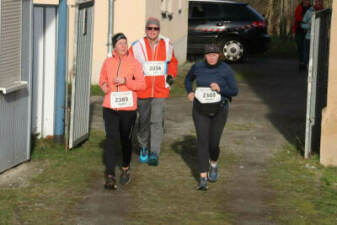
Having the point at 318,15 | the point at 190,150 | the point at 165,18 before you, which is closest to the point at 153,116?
the point at 190,150

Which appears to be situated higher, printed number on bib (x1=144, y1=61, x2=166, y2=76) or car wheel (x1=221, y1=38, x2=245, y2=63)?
printed number on bib (x1=144, y1=61, x2=166, y2=76)

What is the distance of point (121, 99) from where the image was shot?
342 inches

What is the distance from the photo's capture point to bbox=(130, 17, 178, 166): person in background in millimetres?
9922

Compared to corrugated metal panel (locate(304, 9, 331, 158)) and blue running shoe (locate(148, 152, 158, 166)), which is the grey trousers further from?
corrugated metal panel (locate(304, 9, 331, 158))

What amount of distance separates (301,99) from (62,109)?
7318 millimetres

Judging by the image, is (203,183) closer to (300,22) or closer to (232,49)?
(300,22)

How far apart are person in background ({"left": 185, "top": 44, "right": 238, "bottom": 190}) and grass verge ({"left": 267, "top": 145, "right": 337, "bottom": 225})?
34.1 inches

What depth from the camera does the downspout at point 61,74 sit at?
35.4ft

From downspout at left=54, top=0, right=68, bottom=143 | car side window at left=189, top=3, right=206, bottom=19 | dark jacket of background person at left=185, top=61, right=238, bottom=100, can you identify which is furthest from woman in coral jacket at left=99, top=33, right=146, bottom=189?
car side window at left=189, top=3, right=206, bottom=19

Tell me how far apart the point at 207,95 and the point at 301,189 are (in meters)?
1.46

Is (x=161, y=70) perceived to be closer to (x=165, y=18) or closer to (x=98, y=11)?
(x=98, y=11)

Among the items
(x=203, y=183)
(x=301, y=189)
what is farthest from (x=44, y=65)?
(x=301, y=189)

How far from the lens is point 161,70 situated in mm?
10023

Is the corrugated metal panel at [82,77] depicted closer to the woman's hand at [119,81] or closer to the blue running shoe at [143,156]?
the blue running shoe at [143,156]
